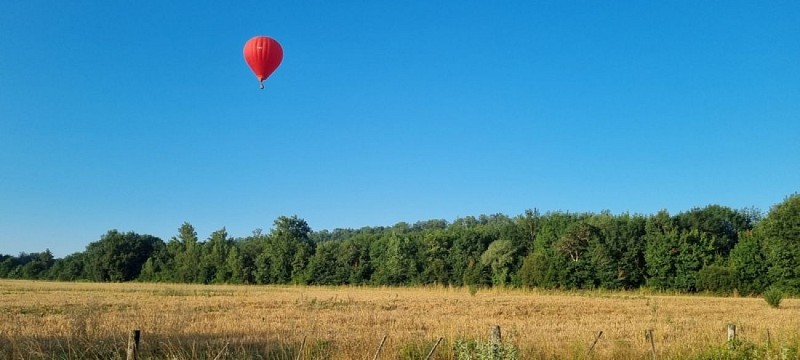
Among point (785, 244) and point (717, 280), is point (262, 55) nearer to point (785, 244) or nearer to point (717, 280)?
point (717, 280)

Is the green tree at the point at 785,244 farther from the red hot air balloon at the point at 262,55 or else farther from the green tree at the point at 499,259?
the red hot air balloon at the point at 262,55

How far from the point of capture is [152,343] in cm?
1209

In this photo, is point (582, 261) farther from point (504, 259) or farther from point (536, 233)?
point (536, 233)

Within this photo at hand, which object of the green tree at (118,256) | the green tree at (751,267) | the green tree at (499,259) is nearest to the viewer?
the green tree at (751,267)

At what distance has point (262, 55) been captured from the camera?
2367 cm

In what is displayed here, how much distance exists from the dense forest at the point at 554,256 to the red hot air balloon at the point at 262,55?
41747mm

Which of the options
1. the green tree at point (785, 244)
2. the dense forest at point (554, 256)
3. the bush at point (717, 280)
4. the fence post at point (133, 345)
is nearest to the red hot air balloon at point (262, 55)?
the fence post at point (133, 345)

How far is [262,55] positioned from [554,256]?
1856 inches

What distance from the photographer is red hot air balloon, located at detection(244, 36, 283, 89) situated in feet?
77.6

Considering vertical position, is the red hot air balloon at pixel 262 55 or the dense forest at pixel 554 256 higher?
the red hot air balloon at pixel 262 55

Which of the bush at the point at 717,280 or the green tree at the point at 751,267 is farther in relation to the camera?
the green tree at the point at 751,267

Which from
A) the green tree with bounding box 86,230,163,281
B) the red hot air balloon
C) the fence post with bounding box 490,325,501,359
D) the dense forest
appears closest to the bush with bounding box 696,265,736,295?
the dense forest

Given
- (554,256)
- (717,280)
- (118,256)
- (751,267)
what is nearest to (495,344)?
(717,280)

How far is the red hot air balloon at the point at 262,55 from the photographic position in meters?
23.6
